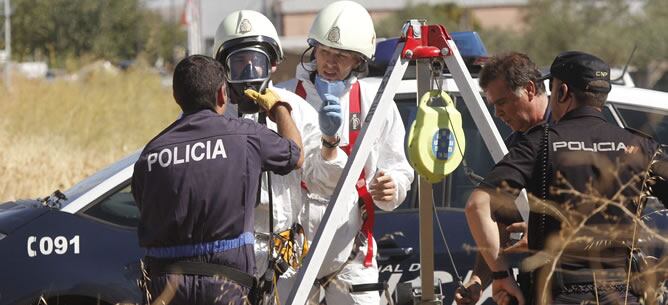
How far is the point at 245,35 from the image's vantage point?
523 centimetres

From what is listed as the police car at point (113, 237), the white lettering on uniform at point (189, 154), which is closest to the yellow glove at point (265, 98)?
the white lettering on uniform at point (189, 154)

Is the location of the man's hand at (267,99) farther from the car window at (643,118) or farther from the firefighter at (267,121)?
the car window at (643,118)

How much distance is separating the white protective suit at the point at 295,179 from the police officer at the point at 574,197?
0.95m

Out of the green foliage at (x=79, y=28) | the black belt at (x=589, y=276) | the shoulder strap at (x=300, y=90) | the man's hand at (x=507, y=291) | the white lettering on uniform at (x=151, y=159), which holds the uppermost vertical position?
the green foliage at (x=79, y=28)

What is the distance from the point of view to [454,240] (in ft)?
20.1

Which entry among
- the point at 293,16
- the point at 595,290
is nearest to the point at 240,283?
the point at 595,290

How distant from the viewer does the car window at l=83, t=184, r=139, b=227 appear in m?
6.17

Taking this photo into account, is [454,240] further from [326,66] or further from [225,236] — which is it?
[225,236]

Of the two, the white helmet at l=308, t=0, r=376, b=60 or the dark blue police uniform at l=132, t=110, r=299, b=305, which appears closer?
the dark blue police uniform at l=132, t=110, r=299, b=305

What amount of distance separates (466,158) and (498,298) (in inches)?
76.0

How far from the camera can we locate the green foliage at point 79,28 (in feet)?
78.6

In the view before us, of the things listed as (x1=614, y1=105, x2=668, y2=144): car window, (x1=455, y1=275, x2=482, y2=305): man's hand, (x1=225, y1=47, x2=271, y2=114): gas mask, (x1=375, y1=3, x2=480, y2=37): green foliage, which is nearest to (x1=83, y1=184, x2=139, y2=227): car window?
(x1=225, y1=47, x2=271, y2=114): gas mask

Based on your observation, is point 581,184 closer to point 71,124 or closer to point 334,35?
point 334,35

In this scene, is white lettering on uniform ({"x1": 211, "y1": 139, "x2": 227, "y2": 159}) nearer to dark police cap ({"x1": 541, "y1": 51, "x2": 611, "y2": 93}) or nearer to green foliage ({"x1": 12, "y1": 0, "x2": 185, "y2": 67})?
dark police cap ({"x1": 541, "y1": 51, "x2": 611, "y2": 93})
